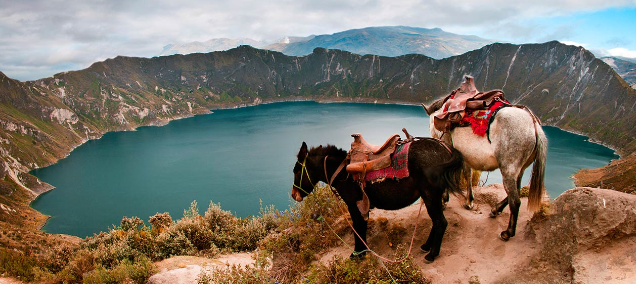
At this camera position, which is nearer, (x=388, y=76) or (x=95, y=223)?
(x=95, y=223)

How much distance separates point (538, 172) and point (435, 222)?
1.87 meters

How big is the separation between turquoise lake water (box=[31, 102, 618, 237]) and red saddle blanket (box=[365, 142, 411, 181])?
18202mm

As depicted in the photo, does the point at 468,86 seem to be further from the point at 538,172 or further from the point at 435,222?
the point at 435,222

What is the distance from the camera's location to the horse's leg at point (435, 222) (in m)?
4.94

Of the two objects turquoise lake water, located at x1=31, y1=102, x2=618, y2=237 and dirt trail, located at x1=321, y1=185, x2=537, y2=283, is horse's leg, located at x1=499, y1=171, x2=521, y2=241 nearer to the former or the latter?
dirt trail, located at x1=321, y1=185, x2=537, y2=283

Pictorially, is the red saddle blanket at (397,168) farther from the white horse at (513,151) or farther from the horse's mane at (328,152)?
the white horse at (513,151)

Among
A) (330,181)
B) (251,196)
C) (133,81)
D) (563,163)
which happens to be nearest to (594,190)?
(330,181)

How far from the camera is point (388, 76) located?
194250mm

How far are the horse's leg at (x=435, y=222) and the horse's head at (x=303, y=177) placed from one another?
2.00m

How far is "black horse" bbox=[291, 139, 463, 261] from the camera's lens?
4871 mm

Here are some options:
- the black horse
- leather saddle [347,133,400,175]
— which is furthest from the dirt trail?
leather saddle [347,133,400,175]

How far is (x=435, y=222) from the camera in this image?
5105 mm

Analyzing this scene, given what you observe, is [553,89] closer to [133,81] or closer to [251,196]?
[251,196]

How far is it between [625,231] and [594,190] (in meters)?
0.58
